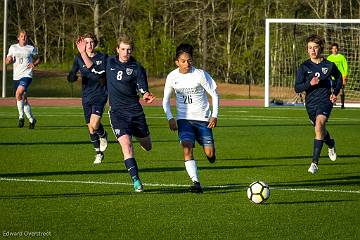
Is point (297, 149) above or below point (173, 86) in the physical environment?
below

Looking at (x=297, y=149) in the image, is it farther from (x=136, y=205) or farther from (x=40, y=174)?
(x=136, y=205)

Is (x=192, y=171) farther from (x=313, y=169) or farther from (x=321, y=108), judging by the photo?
(x=321, y=108)

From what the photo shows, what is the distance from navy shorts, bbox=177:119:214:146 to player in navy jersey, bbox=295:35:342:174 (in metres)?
2.84

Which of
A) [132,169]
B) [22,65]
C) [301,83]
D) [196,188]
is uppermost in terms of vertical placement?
[301,83]

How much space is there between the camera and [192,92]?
486 inches

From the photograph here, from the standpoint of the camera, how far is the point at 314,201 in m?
11.4

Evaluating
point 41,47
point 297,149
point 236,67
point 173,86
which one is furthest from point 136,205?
point 41,47

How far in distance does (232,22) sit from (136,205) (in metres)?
48.1

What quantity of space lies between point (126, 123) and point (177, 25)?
47580mm

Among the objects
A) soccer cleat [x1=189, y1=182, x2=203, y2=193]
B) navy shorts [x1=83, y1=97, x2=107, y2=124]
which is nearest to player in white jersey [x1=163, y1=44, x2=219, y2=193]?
soccer cleat [x1=189, y1=182, x2=203, y2=193]

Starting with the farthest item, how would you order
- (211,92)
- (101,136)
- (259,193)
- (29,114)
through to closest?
(29,114), (101,136), (211,92), (259,193)

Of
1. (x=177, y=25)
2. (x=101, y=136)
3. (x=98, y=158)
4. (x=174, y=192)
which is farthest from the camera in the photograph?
(x=177, y=25)

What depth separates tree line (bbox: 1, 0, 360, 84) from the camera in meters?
56.7

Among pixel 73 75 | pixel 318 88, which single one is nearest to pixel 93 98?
pixel 73 75
